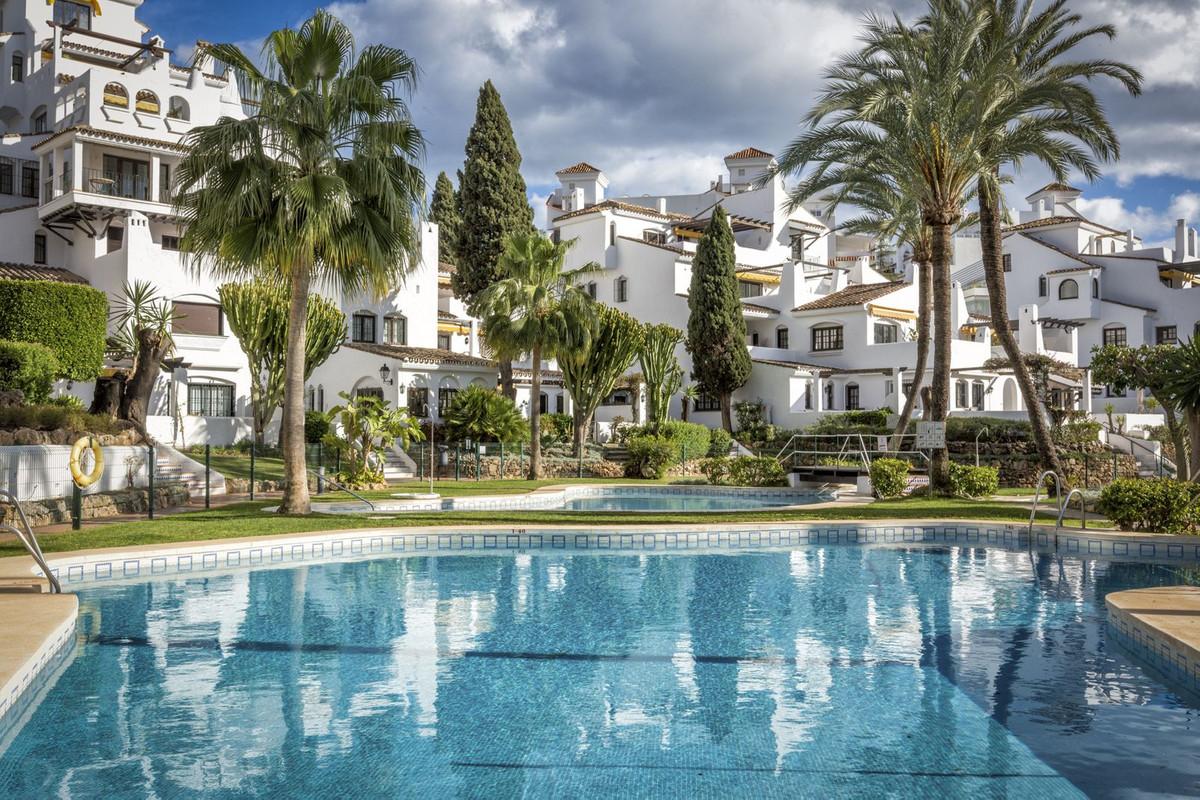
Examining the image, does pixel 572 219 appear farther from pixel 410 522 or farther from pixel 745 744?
pixel 745 744

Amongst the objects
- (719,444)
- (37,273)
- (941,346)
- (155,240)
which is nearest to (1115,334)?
(719,444)

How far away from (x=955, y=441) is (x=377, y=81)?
22.2m

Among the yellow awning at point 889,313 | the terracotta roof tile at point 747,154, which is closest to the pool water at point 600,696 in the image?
the yellow awning at point 889,313

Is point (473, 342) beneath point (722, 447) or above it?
above

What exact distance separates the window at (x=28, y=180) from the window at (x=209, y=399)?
46.6 feet

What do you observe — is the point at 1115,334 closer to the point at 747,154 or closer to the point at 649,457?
the point at 747,154

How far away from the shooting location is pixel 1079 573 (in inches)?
535

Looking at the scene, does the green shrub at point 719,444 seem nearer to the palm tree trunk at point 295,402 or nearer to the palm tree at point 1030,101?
the palm tree at point 1030,101

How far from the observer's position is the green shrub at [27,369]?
72.9ft

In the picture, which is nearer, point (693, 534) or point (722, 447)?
point (693, 534)

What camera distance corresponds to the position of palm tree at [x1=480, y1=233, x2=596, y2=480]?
97.1 feet

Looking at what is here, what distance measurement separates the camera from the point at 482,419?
1277 inches

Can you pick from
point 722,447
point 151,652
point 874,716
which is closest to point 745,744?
point 874,716

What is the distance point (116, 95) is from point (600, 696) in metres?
39.0
